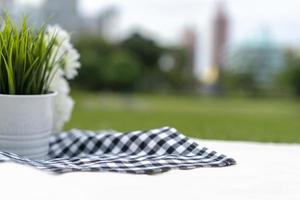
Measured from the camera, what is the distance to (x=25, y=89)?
916mm

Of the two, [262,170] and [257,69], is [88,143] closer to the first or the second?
[262,170]

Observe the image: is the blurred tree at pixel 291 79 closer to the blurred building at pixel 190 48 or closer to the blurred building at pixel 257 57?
the blurred building at pixel 257 57

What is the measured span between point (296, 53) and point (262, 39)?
254 cm

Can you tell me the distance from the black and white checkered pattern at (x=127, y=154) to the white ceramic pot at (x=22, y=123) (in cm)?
6

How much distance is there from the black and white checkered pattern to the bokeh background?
8266 mm

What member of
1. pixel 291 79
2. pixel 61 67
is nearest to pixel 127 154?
pixel 61 67

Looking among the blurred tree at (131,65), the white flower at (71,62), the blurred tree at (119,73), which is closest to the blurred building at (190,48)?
the blurred tree at (131,65)

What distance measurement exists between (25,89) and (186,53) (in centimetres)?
1669

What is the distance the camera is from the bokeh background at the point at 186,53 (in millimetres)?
11578

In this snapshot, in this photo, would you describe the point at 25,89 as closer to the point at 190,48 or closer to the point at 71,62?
the point at 71,62

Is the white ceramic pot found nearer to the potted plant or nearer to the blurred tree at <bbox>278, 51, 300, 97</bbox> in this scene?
the potted plant

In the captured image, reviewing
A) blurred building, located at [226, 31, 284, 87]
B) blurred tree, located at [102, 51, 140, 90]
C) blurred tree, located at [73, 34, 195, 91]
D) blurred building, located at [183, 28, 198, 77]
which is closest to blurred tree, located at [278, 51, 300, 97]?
blurred building, located at [226, 31, 284, 87]

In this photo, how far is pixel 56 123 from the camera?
109 cm

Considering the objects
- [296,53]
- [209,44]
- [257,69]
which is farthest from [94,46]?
[296,53]
